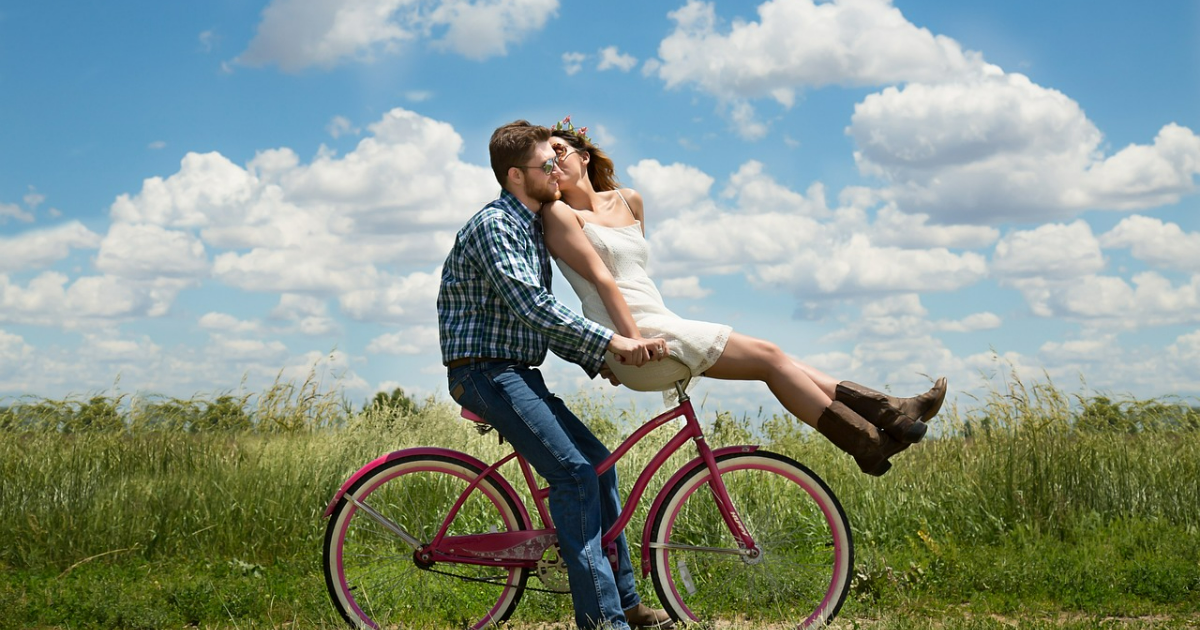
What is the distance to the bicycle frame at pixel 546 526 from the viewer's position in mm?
4820

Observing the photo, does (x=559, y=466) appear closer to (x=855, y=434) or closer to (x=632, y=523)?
(x=855, y=434)

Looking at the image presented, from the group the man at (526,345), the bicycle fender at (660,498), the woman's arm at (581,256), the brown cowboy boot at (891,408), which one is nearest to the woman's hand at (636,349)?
the man at (526,345)

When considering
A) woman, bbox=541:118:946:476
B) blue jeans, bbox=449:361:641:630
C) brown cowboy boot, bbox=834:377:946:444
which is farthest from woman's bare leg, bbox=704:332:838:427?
blue jeans, bbox=449:361:641:630

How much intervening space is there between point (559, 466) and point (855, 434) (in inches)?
51.2

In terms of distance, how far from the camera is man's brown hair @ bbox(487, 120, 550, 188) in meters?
4.73

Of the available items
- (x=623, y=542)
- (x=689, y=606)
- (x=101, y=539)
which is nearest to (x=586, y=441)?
(x=623, y=542)

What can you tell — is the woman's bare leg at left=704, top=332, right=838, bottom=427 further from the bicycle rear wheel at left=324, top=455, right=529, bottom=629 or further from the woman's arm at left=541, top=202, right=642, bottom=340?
the bicycle rear wheel at left=324, top=455, right=529, bottom=629

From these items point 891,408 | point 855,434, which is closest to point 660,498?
point 855,434

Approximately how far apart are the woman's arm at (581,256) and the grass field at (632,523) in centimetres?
164

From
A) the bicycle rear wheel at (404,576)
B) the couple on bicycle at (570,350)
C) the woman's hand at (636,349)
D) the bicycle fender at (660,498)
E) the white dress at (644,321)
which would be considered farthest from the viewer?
the bicycle rear wheel at (404,576)

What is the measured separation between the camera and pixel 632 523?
6969 millimetres

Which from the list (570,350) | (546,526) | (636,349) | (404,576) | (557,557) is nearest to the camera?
(636,349)

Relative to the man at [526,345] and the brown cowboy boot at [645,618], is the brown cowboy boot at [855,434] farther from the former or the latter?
the brown cowboy boot at [645,618]

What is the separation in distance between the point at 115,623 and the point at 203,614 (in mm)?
463
